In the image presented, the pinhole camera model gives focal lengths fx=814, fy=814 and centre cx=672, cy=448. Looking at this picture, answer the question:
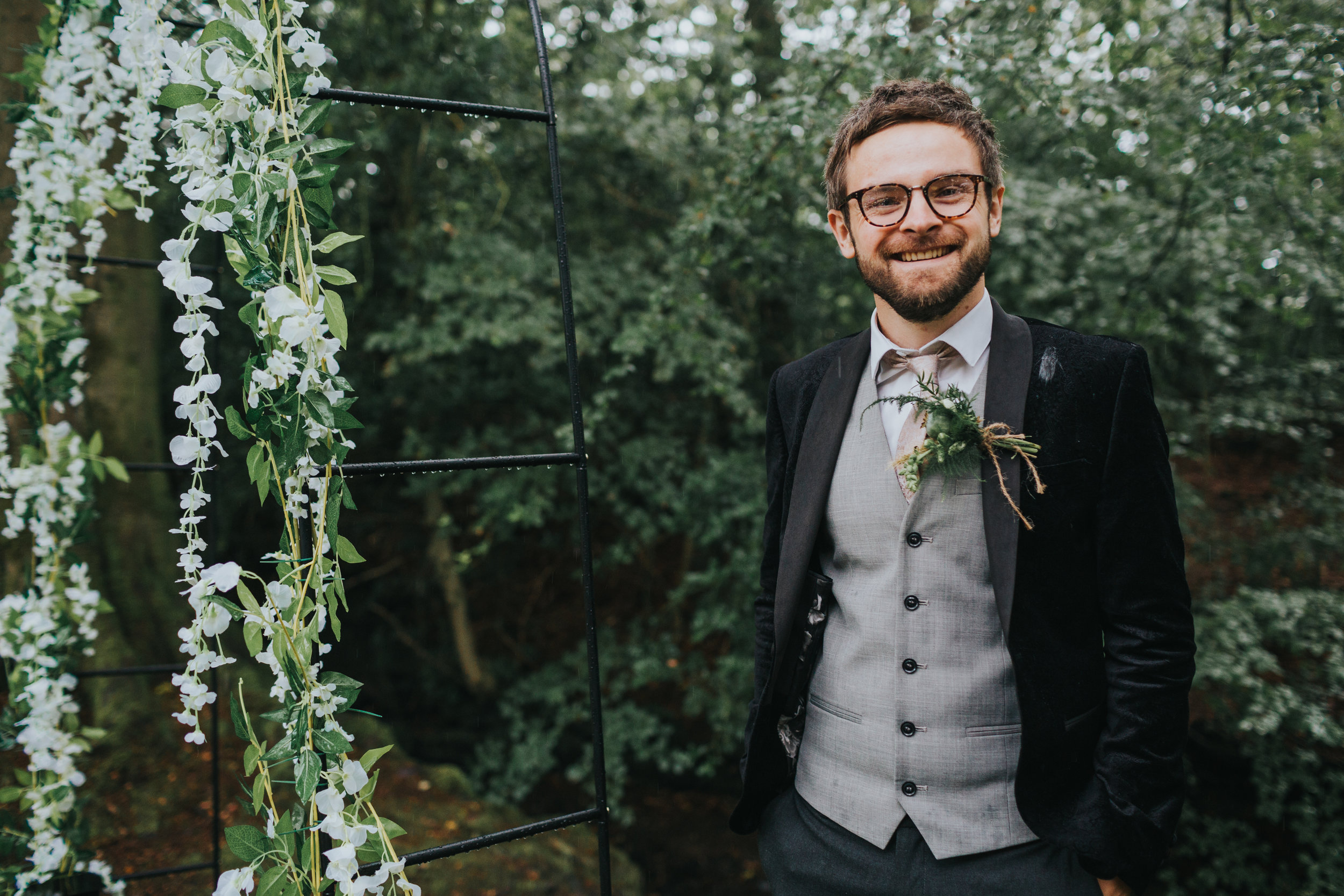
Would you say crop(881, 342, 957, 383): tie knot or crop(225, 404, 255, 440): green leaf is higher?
crop(881, 342, 957, 383): tie knot

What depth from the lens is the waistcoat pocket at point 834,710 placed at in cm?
136

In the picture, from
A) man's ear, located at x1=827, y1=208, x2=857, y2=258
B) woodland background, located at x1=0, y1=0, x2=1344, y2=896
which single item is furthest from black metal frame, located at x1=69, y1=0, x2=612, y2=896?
woodland background, located at x1=0, y1=0, x2=1344, y2=896

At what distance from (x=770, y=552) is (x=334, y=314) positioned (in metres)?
0.93

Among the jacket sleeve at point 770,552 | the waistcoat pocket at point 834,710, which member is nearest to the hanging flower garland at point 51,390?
the jacket sleeve at point 770,552

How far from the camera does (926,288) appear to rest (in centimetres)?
130

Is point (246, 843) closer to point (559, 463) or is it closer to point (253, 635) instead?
point (253, 635)

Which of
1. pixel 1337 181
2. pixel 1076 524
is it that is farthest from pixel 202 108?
pixel 1337 181

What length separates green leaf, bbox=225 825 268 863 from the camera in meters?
1.07

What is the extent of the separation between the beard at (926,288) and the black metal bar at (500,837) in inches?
37.4

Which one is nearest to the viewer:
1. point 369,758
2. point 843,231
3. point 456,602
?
point 369,758

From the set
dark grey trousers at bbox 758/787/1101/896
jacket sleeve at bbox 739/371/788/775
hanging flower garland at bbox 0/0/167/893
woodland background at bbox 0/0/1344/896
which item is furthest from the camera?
woodland background at bbox 0/0/1344/896

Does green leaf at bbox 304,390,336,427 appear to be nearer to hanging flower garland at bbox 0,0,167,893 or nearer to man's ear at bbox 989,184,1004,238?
man's ear at bbox 989,184,1004,238

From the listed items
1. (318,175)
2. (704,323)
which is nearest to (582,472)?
(318,175)

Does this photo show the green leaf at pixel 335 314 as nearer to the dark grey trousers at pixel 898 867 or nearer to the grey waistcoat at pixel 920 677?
the grey waistcoat at pixel 920 677
